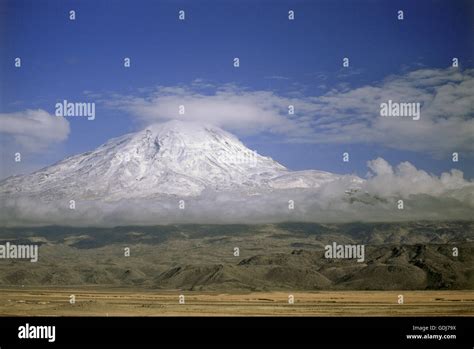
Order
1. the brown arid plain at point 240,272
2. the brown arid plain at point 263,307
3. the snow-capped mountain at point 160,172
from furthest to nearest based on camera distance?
the snow-capped mountain at point 160,172 < the brown arid plain at point 240,272 < the brown arid plain at point 263,307

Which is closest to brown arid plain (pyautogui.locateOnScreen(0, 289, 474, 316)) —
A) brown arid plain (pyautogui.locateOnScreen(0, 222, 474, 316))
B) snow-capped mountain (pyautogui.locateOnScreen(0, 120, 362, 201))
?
brown arid plain (pyautogui.locateOnScreen(0, 222, 474, 316))

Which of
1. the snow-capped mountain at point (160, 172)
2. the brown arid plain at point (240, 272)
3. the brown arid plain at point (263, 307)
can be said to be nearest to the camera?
the brown arid plain at point (263, 307)

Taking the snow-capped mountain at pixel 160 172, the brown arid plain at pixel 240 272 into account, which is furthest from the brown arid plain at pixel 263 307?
the snow-capped mountain at pixel 160 172

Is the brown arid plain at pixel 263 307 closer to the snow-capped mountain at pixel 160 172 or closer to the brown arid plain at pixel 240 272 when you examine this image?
the brown arid plain at pixel 240 272

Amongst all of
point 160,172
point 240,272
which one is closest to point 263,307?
point 240,272

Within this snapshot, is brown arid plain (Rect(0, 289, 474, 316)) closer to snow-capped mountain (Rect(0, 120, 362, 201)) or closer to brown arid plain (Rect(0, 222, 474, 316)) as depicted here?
brown arid plain (Rect(0, 222, 474, 316))

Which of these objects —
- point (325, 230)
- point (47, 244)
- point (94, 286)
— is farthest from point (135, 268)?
point (325, 230)

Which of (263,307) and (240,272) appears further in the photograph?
(240,272)

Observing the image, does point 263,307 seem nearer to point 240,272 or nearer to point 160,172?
point 240,272
